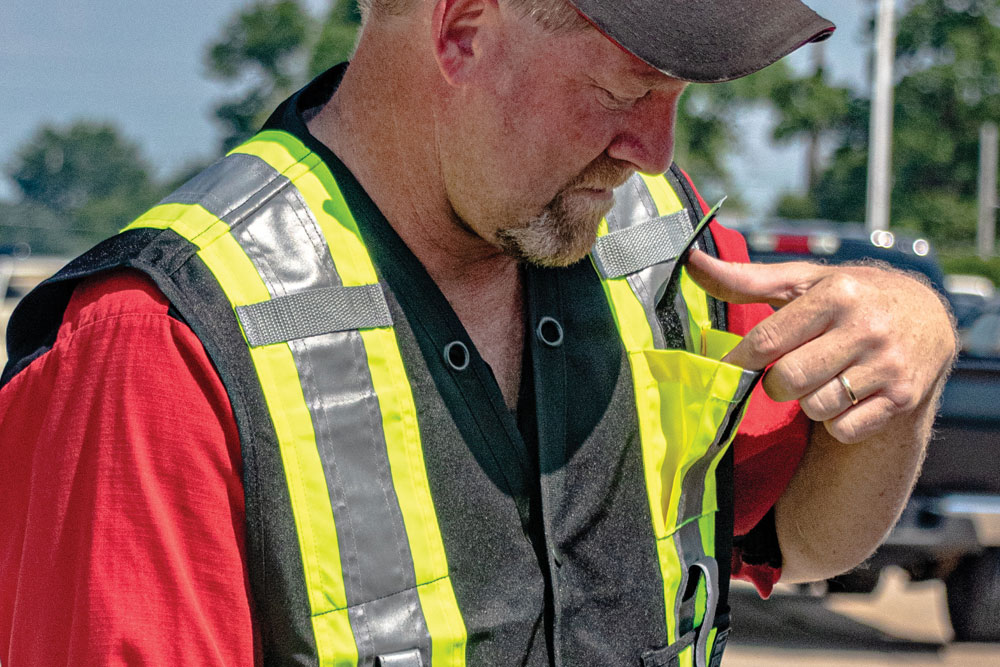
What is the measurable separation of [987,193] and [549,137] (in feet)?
153

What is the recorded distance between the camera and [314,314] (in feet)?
4.81

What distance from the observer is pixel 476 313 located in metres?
1.71

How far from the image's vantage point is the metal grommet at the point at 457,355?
1579 millimetres

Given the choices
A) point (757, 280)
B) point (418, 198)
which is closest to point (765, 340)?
point (757, 280)

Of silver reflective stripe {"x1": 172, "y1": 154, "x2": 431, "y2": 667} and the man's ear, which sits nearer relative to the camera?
silver reflective stripe {"x1": 172, "y1": 154, "x2": 431, "y2": 667}

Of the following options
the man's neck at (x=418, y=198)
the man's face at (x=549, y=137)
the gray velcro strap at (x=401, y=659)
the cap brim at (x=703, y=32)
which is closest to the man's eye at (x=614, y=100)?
the man's face at (x=549, y=137)

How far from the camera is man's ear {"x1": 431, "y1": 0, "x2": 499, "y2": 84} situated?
1570mm

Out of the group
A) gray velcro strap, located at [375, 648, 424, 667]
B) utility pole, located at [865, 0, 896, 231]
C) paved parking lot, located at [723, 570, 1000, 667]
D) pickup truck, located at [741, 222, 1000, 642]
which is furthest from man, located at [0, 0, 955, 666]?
utility pole, located at [865, 0, 896, 231]

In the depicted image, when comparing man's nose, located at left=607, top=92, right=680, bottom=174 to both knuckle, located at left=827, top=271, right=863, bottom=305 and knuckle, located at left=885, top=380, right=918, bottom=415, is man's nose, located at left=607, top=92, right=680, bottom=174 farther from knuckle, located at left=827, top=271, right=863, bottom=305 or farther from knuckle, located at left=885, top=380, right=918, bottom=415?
knuckle, located at left=885, top=380, right=918, bottom=415

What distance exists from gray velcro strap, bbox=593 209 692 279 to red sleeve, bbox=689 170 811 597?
0.30ft

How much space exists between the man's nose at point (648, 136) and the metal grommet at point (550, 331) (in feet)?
0.85

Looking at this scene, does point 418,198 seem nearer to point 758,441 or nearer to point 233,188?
point 233,188

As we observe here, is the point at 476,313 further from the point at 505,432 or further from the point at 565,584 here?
the point at 565,584

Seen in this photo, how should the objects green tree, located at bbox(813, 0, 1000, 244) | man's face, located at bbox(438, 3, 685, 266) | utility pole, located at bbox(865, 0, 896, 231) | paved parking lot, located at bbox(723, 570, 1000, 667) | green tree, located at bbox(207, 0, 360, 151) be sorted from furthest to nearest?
green tree, located at bbox(207, 0, 360, 151) < green tree, located at bbox(813, 0, 1000, 244) < utility pole, located at bbox(865, 0, 896, 231) < paved parking lot, located at bbox(723, 570, 1000, 667) < man's face, located at bbox(438, 3, 685, 266)
